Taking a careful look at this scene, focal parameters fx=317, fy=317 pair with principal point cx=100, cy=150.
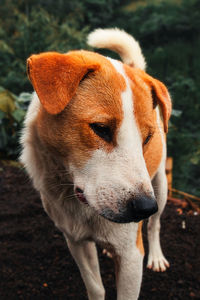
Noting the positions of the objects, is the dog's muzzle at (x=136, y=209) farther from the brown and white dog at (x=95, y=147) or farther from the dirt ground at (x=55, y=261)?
the dirt ground at (x=55, y=261)

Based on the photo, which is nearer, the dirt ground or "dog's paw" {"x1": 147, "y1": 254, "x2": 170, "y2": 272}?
the dirt ground

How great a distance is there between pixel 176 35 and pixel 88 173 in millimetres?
6429

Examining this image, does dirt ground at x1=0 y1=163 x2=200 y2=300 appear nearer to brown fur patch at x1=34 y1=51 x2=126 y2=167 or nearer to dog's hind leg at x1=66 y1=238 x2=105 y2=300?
dog's hind leg at x1=66 y1=238 x2=105 y2=300

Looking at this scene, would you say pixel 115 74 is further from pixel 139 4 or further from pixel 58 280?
pixel 139 4

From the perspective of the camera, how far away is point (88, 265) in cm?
206

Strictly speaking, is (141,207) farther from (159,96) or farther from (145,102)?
(159,96)

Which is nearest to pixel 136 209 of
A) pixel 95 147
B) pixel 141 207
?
pixel 141 207

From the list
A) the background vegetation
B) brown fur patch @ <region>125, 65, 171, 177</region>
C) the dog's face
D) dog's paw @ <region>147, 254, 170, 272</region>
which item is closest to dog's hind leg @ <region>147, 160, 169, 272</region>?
dog's paw @ <region>147, 254, 170, 272</region>

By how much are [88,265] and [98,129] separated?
109cm

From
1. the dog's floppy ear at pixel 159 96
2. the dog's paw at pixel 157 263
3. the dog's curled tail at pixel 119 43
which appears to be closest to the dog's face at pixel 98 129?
the dog's floppy ear at pixel 159 96

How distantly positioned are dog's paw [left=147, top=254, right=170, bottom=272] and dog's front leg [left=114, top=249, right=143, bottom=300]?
0.90 m

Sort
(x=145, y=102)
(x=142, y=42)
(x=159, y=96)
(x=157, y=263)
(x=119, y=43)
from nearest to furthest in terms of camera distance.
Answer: (x=145, y=102), (x=159, y=96), (x=119, y=43), (x=157, y=263), (x=142, y=42)

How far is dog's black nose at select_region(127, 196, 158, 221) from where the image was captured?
4.15 feet

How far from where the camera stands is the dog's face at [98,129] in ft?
4.25
